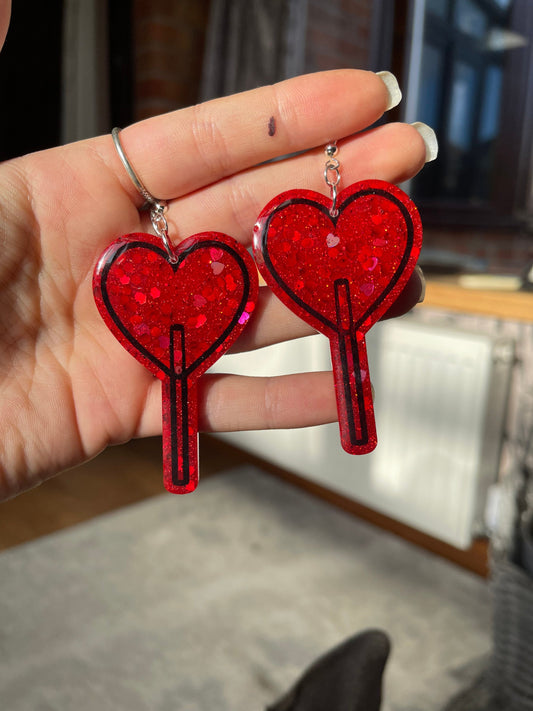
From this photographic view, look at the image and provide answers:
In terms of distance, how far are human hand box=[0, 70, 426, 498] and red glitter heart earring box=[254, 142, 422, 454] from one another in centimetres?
4

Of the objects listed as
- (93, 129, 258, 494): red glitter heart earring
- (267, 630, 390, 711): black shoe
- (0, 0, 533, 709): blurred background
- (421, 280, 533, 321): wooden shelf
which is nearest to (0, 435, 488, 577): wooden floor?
(0, 0, 533, 709): blurred background

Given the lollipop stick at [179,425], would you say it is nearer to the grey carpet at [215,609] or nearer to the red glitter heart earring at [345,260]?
the red glitter heart earring at [345,260]

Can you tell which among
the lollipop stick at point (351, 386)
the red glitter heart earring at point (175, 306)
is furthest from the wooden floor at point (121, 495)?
the red glitter heart earring at point (175, 306)

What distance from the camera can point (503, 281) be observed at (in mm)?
1666

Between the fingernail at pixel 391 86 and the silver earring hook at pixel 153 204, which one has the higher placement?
the fingernail at pixel 391 86

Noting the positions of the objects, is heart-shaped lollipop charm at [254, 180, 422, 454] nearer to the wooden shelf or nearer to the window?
the wooden shelf

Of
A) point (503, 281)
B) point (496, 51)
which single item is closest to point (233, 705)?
point (503, 281)

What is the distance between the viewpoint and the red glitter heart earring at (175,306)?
70cm

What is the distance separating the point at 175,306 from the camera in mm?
716

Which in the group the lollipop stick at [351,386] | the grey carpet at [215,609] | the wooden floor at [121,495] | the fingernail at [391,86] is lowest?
the wooden floor at [121,495]

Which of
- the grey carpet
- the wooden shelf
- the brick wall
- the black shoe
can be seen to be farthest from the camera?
the brick wall

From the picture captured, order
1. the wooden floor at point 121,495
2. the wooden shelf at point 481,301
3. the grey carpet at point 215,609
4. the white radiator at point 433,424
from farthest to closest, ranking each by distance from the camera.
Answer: the wooden floor at point 121,495 < the white radiator at point 433,424 < the wooden shelf at point 481,301 < the grey carpet at point 215,609

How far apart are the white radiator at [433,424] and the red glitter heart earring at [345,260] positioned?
94 cm

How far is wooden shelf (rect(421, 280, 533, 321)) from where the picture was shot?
1.47 metres
